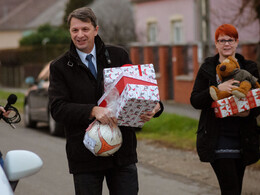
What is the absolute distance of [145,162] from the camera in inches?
400

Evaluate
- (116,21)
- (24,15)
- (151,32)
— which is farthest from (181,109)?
(24,15)

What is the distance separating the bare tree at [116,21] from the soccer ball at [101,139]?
93.0 feet

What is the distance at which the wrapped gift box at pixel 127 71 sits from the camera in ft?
13.8

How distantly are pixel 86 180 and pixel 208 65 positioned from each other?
1.58 meters

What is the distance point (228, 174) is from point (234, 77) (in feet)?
2.58

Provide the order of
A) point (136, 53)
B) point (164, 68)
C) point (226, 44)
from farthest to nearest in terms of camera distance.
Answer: point (136, 53) → point (164, 68) → point (226, 44)

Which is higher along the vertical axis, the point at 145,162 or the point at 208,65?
the point at 208,65

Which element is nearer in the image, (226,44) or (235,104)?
(235,104)

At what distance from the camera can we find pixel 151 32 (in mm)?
31281

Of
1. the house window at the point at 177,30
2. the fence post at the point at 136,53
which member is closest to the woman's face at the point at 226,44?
the fence post at the point at 136,53

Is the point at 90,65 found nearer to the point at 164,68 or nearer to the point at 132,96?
the point at 132,96

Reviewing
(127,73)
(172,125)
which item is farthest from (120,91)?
(172,125)

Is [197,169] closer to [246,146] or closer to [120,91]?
[246,146]

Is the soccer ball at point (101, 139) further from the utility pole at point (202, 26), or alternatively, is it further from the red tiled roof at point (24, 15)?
the red tiled roof at point (24, 15)
